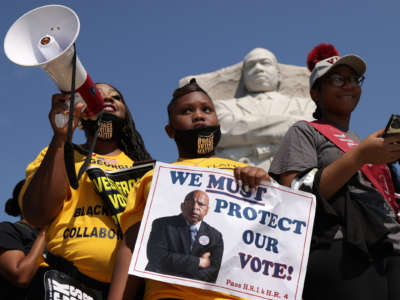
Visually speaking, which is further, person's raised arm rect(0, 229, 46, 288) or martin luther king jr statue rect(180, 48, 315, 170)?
martin luther king jr statue rect(180, 48, 315, 170)

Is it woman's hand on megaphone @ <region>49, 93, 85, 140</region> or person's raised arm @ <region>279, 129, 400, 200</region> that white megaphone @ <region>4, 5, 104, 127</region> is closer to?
woman's hand on megaphone @ <region>49, 93, 85, 140</region>

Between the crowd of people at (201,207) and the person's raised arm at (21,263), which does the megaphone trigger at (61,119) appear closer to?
the crowd of people at (201,207)

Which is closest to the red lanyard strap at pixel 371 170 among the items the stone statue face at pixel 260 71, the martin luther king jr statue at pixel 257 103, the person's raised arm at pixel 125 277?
the person's raised arm at pixel 125 277

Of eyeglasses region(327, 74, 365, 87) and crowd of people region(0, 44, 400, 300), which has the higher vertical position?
eyeglasses region(327, 74, 365, 87)

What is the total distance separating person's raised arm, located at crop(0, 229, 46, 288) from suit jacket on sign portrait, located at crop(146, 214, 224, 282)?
74 cm

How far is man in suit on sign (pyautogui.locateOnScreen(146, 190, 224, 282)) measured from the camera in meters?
1.89

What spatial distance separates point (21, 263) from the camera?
2664 mm

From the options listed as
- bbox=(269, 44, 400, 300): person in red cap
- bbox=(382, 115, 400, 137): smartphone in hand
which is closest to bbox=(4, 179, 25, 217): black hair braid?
bbox=(269, 44, 400, 300): person in red cap

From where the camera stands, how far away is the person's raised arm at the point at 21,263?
2574mm

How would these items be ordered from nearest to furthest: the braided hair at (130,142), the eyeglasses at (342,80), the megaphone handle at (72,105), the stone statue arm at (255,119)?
the megaphone handle at (72,105) → the eyeglasses at (342,80) → the braided hair at (130,142) → the stone statue arm at (255,119)

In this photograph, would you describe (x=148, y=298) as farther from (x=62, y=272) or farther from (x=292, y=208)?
(x=292, y=208)

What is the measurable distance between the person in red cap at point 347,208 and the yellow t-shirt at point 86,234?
738mm

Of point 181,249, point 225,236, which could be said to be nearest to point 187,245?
point 181,249

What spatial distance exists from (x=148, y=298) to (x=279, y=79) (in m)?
6.64
